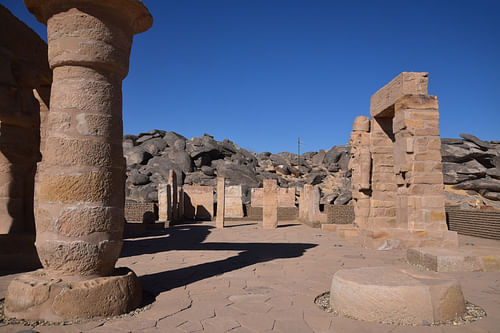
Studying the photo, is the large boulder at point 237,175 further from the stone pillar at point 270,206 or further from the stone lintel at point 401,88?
the stone lintel at point 401,88

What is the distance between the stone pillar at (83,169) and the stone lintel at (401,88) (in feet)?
21.3

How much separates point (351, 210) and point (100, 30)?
48.2ft

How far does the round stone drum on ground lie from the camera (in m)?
3.26

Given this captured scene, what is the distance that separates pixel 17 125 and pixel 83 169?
4.17m

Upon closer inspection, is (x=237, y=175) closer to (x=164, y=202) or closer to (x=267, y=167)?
(x=267, y=167)

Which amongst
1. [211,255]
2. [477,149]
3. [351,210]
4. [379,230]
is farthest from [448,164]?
[211,255]

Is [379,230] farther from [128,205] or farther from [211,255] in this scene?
[128,205]

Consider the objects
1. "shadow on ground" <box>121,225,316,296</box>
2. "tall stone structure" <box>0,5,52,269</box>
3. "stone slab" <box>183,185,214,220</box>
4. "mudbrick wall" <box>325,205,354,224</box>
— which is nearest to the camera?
"shadow on ground" <box>121,225,316,296</box>

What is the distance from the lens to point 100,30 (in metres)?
3.92

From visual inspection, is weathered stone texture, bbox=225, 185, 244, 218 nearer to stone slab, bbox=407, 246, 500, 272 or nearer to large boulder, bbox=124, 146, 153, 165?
stone slab, bbox=407, 246, 500, 272

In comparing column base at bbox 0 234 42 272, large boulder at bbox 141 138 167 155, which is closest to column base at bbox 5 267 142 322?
column base at bbox 0 234 42 272

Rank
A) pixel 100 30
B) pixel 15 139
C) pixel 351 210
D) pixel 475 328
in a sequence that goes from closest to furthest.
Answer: pixel 475 328 → pixel 100 30 → pixel 15 139 → pixel 351 210

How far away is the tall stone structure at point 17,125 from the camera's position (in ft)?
21.7

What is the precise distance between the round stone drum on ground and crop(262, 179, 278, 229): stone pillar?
11784 millimetres
